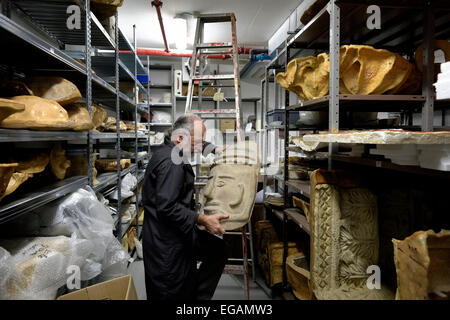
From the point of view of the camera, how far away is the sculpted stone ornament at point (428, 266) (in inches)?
39.4

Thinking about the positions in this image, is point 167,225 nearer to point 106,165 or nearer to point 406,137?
point 106,165

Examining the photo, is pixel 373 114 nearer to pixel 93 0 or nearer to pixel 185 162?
pixel 185 162

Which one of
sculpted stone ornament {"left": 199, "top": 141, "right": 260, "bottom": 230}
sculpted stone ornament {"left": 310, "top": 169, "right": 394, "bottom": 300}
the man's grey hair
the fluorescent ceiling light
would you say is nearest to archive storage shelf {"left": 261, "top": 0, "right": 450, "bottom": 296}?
sculpted stone ornament {"left": 310, "top": 169, "right": 394, "bottom": 300}

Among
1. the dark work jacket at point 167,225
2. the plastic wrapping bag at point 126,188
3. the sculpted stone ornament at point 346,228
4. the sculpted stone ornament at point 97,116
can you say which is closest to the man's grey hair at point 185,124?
the dark work jacket at point 167,225

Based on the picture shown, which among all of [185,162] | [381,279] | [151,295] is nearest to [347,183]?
[381,279]

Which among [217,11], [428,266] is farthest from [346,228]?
[217,11]

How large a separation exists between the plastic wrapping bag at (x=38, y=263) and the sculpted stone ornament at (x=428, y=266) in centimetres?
153

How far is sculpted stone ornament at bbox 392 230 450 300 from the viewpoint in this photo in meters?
1.00

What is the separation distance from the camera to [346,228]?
69.0 inches

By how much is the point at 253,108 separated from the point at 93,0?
4.98 m

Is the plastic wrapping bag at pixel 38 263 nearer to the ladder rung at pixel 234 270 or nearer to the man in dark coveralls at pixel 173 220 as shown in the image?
the man in dark coveralls at pixel 173 220

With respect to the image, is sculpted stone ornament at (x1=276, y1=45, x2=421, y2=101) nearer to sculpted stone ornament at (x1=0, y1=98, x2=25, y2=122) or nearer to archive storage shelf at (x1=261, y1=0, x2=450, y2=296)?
archive storage shelf at (x1=261, y1=0, x2=450, y2=296)

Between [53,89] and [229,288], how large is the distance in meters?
2.40

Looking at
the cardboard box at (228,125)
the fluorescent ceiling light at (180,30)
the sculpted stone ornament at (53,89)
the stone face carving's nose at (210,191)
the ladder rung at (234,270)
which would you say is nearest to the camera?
the sculpted stone ornament at (53,89)
